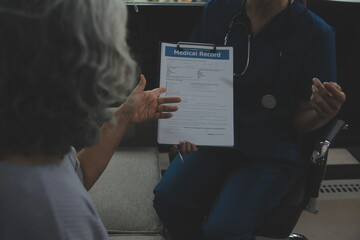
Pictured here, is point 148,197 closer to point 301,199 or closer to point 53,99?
point 301,199

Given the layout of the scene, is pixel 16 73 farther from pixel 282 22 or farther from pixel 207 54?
pixel 282 22

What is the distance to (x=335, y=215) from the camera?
191 cm

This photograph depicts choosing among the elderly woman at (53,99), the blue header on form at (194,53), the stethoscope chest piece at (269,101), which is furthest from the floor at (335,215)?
the elderly woman at (53,99)

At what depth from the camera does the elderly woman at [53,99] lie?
0.56 meters

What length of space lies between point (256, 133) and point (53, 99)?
2.87 feet

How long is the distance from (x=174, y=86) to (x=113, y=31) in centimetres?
62

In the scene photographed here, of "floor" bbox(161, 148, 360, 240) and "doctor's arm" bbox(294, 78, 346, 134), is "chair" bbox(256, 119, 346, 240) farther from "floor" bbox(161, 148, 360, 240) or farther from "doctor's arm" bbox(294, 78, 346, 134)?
"floor" bbox(161, 148, 360, 240)

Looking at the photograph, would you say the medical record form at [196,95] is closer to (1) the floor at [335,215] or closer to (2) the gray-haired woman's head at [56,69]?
(2) the gray-haired woman's head at [56,69]

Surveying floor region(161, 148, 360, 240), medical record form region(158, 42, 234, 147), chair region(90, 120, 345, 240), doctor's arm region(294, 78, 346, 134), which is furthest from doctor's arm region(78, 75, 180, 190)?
floor region(161, 148, 360, 240)

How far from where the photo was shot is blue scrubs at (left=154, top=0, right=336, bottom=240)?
1.26 metres

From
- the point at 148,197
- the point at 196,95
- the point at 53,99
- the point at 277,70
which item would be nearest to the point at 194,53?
the point at 196,95

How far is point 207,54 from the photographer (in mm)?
1256

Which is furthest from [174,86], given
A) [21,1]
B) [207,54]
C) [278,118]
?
[21,1]

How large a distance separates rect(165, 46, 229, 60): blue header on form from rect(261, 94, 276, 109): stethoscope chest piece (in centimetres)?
20
